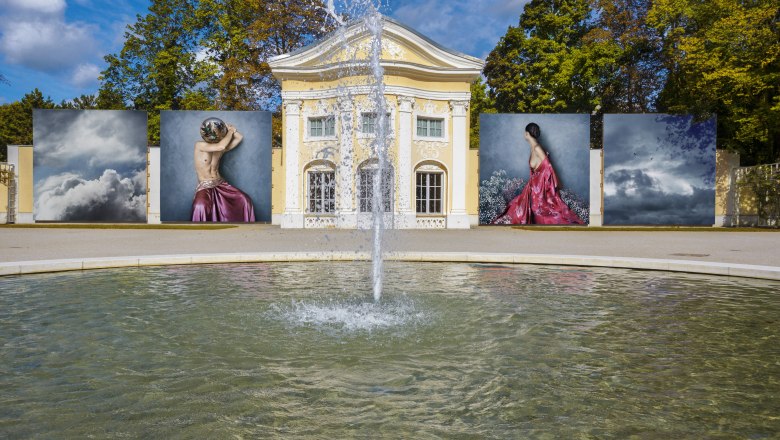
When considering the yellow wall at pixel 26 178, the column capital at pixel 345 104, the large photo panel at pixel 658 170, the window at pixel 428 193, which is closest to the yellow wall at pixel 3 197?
the yellow wall at pixel 26 178

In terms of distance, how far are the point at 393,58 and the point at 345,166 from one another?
6.03m

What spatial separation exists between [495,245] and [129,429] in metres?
15.4

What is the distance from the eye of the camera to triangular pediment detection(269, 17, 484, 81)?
93.7ft

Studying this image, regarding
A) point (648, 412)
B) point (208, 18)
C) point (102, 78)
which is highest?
point (208, 18)

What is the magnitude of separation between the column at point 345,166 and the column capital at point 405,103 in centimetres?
248

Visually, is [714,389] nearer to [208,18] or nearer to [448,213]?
[448,213]

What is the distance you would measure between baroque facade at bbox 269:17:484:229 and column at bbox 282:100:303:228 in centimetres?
5

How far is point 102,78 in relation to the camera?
143 feet

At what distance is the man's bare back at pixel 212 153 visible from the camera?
3197 cm

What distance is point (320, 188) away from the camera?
30.1 m

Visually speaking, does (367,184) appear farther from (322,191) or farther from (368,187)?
(322,191)

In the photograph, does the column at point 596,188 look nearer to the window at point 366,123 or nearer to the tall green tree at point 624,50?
the tall green tree at point 624,50

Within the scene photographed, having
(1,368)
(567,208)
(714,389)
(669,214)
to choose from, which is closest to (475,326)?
(714,389)

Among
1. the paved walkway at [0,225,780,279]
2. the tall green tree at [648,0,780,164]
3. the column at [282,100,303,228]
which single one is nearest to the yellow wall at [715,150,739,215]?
the tall green tree at [648,0,780,164]
